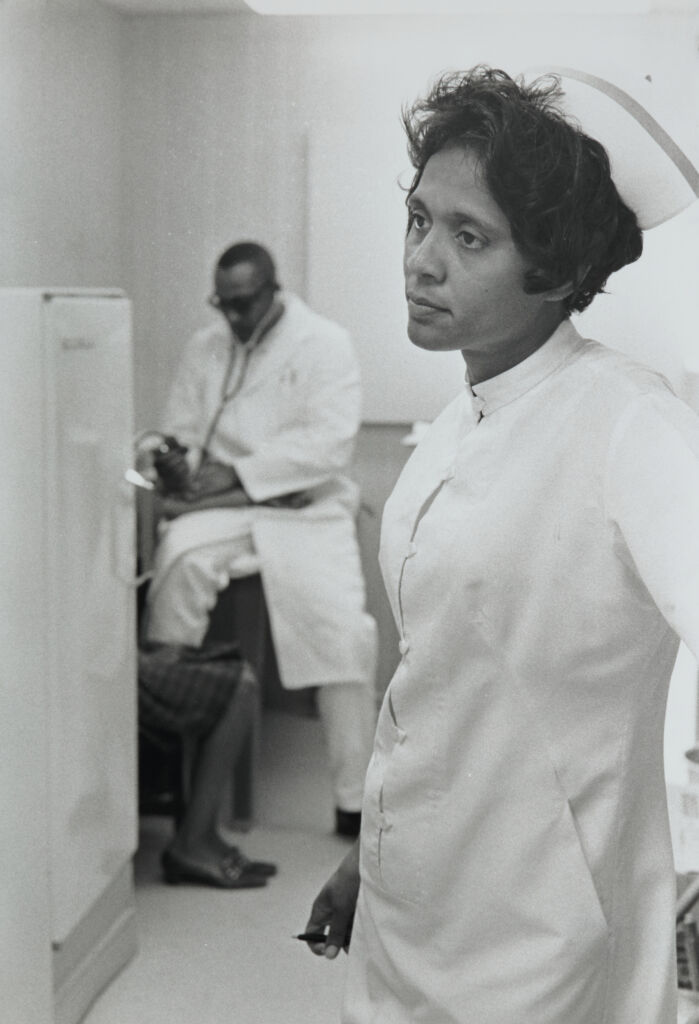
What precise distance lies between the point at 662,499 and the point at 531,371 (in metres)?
0.23

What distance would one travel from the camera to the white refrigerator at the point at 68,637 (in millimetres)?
1857

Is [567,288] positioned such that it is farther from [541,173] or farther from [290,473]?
[290,473]

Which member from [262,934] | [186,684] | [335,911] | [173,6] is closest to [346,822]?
[262,934]

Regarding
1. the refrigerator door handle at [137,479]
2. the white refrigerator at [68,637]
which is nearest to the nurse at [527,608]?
the white refrigerator at [68,637]

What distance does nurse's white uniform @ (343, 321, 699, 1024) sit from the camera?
1067mm

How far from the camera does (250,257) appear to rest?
1892mm

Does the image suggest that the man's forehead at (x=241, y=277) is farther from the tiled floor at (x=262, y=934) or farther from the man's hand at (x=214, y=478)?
the tiled floor at (x=262, y=934)

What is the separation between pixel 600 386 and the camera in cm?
108

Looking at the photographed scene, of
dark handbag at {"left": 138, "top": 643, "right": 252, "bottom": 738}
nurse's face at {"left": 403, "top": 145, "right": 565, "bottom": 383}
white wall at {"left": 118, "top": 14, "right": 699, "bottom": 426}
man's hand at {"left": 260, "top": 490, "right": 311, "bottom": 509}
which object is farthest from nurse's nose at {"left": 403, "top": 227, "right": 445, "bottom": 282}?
dark handbag at {"left": 138, "top": 643, "right": 252, "bottom": 738}

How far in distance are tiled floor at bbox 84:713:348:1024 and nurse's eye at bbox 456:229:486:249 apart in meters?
1.15

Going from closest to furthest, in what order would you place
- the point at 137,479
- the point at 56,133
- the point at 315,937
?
1. the point at 315,937
2. the point at 56,133
3. the point at 137,479

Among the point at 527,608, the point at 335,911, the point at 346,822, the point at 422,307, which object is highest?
the point at 422,307

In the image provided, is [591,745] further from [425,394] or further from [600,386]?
[425,394]

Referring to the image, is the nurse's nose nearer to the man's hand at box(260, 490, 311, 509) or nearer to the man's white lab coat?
the man's white lab coat
